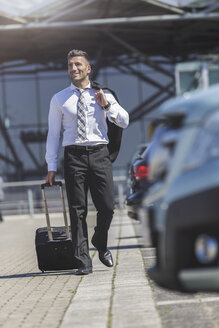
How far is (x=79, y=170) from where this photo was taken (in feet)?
19.8

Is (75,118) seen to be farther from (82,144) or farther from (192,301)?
(192,301)

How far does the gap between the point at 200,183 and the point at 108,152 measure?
13.9 ft

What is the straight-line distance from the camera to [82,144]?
6023mm

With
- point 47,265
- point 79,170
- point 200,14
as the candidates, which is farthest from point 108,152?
point 200,14

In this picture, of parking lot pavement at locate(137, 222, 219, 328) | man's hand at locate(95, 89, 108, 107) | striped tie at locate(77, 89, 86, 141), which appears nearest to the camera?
parking lot pavement at locate(137, 222, 219, 328)

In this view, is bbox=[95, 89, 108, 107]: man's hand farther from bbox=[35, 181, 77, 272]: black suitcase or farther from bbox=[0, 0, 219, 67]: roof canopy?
bbox=[0, 0, 219, 67]: roof canopy

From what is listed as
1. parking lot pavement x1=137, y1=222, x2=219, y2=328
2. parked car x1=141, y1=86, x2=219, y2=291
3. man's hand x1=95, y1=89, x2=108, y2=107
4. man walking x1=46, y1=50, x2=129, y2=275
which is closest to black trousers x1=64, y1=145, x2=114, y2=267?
man walking x1=46, y1=50, x2=129, y2=275

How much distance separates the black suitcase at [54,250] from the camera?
657cm

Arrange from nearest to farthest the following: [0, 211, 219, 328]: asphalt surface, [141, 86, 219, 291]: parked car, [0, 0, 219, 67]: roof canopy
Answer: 1. [141, 86, 219, 291]: parked car
2. [0, 211, 219, 328]: asphalt surface
3. [0, 0, 219, 67]: roof canopy

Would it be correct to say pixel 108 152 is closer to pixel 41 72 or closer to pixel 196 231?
pixel 196 231

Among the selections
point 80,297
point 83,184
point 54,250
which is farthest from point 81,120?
point 80,297

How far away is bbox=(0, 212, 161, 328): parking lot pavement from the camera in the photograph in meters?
4.17

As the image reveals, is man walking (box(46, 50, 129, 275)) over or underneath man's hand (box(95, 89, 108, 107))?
underneath

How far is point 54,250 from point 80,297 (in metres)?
1.59
